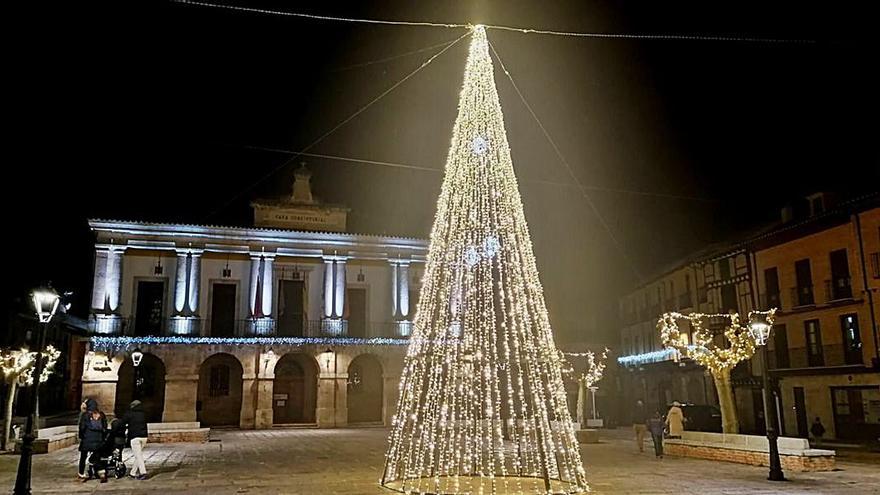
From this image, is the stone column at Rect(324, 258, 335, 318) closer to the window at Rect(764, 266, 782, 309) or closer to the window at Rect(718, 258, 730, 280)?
the window at Rect(718, 258, 730, 280)

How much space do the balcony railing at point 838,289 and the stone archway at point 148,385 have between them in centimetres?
2638

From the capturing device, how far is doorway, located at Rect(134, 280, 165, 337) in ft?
95.9

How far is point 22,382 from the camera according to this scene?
21328 mm

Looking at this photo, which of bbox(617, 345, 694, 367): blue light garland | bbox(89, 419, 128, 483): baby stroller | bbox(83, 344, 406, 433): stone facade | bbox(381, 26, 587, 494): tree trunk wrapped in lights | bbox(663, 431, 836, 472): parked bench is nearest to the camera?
bbox(381, 26, 587, 494): tree trunk wrapped in lights

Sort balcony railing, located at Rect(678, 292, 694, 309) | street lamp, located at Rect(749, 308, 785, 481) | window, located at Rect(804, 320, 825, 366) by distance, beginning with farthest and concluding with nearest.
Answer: balcony railing, located at Rect(678, 292, 694, 309), window, located at Rect(804, 320, 825, 366), street lamp, located at Rect(749, 308, 785, 481)

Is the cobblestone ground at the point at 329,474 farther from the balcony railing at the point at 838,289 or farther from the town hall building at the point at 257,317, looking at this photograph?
the town hall building at the point at 257,317

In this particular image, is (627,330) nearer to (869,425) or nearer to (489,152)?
(869,425)

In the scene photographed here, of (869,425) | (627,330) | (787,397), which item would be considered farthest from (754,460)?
(627,330)

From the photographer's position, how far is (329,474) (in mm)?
12727

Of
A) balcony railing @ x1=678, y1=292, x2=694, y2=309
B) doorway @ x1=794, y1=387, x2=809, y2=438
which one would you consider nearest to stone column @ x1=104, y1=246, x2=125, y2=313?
balcony railing @ x1=678, y1=292, x2=694, y2=309

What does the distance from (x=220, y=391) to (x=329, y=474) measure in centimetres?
1964

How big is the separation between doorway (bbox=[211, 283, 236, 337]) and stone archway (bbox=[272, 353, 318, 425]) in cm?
295

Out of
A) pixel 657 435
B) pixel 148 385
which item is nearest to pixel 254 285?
pixel 148 385

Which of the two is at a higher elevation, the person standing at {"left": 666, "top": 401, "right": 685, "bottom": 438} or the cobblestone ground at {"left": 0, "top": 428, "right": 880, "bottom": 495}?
the person standing at {"left": 666, "top": 401, "right": 685, "bottom": 438}
